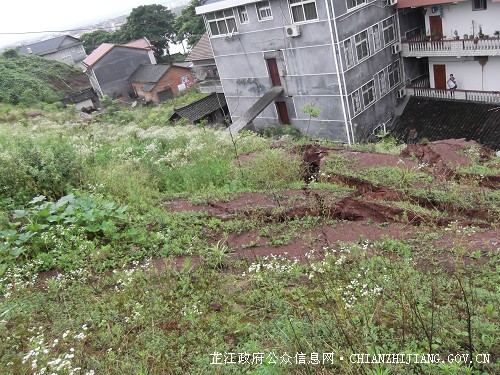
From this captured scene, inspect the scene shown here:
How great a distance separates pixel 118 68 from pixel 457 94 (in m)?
30.5

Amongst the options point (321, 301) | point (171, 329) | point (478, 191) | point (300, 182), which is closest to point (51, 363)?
point (171, 329)

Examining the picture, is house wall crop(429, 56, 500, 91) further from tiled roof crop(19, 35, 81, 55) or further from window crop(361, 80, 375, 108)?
tiled roof crop(19, 35, 81, 55)

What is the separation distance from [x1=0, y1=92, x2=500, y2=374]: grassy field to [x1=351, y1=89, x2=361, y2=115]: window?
9153mm

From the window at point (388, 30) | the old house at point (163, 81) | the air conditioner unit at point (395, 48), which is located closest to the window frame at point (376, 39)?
the window at point (388, 30)

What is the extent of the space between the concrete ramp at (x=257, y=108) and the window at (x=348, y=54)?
3.68 metres

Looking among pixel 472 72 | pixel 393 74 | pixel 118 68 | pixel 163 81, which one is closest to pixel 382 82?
pixel 393 74

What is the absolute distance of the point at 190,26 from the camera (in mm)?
40688

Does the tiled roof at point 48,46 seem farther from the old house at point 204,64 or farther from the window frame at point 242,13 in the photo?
the window frame at point 242,13

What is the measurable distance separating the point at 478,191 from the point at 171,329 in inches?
225

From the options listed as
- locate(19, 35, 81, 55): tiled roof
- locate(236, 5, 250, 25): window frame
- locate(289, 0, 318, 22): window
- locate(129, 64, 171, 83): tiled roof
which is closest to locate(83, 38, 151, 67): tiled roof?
locate(129, 64, 171, 83): tiled roof

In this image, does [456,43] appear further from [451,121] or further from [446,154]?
[446,154]

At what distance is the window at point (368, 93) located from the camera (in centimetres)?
1856

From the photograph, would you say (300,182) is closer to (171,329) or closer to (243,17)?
(171,329)

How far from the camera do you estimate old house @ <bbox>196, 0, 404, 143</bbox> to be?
1700 centimetres
